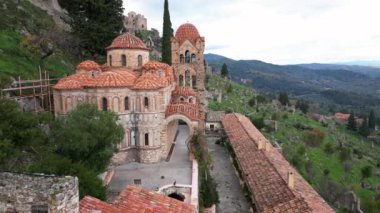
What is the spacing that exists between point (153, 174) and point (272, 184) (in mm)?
8909

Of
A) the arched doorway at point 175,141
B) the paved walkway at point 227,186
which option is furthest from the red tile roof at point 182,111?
the paved walkway at point 227,186

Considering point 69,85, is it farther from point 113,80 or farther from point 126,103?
point 126,103

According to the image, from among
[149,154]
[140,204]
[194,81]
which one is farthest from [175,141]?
[140,204]

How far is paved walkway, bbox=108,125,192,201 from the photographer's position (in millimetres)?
24641

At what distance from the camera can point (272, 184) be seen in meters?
23.8

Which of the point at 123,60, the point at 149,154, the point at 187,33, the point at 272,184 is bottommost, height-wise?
the point at 272,184

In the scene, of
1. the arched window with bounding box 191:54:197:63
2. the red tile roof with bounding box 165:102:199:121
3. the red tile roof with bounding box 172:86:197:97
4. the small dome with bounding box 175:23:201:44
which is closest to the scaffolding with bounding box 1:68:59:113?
the red tile roof with bounding box 165:102:199:121

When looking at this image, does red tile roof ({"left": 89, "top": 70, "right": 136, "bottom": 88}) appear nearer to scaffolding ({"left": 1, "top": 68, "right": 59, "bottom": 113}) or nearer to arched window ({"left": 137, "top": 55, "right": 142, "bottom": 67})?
scaffolding ({"left": 1, "top": 68, "right": 59, "bottom": 113})

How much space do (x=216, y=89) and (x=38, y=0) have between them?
48.6 meters

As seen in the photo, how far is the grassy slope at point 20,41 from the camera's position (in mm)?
34594

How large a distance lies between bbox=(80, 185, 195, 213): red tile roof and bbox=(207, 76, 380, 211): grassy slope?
3924cm

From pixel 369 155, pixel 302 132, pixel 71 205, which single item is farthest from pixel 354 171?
pixel 71 205

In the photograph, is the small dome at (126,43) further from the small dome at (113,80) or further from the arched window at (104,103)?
the arched window at (104,103)

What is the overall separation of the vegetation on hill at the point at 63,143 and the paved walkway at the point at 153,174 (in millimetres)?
2784
